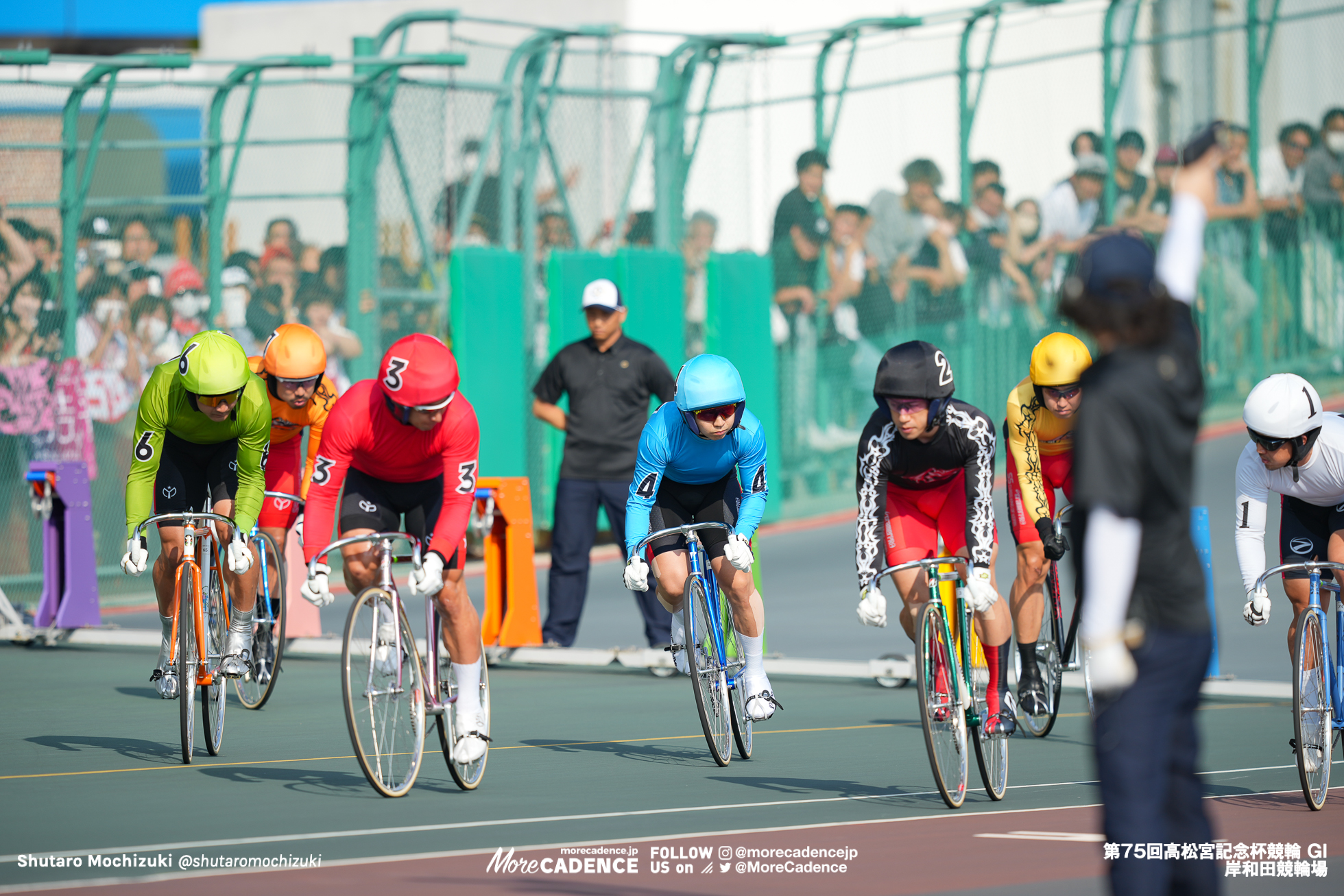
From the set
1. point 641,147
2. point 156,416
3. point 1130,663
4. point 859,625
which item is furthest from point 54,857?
point 641,147

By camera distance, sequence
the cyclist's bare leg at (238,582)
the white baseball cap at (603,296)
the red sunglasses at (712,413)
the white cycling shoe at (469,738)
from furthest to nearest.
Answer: the white baseball cap at (603,296) < the cyclist's bare leg at (238,582) < the red sunglasses at (712,413) < the white cycling shoe at (469,738)

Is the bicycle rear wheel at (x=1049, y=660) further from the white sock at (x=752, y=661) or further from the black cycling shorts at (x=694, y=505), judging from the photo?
the black cycling shorts at (x=694, y=505)

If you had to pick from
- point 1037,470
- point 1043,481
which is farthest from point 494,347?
point 1037,470

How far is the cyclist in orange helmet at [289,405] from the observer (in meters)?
11.1

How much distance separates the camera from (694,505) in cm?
976

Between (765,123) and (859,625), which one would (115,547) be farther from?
(765,123)

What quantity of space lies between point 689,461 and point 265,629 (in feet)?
10.1

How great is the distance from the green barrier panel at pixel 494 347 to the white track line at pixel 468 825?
9.06 metres

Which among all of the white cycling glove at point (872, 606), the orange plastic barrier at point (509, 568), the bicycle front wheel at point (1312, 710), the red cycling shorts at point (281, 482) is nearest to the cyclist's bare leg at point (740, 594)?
the white cycling glove at point (872, 606)

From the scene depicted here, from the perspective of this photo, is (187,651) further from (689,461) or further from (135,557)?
(689,461)

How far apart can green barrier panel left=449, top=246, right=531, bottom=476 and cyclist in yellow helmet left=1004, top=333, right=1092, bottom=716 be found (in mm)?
7408

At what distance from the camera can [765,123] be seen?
1922 centimetres

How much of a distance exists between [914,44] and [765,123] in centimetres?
167

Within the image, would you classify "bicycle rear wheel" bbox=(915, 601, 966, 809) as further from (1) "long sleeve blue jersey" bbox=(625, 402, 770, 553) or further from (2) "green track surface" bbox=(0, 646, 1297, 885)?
(1) "long sleeve blue jersey" bbox=(625, 402, 770, 553)
